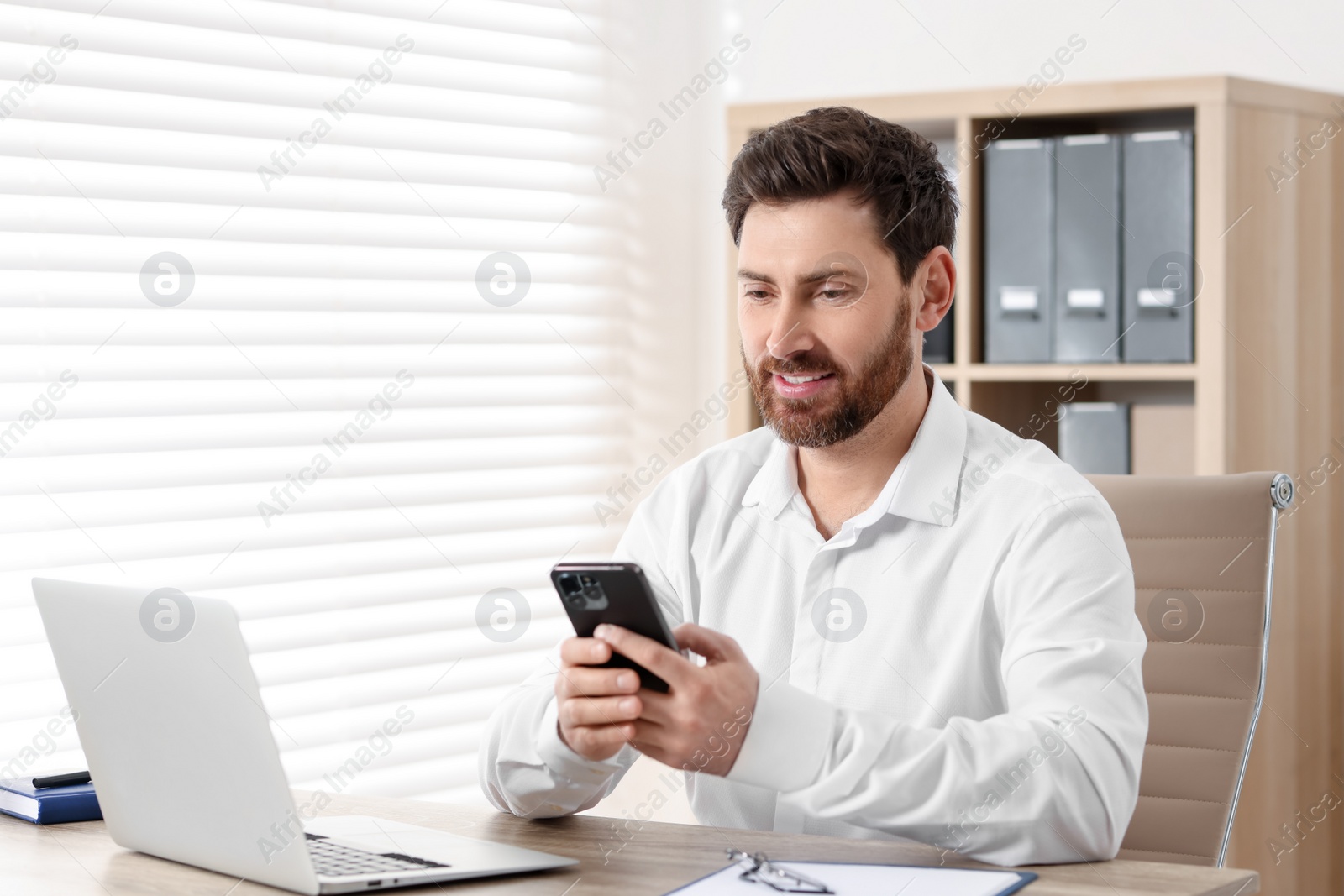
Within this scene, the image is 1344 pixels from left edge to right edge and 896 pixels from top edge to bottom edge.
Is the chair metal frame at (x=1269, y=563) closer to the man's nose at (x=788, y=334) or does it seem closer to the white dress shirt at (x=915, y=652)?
the white dress shirt at (x=915, y=652)

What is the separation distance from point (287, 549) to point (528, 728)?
4.14ft

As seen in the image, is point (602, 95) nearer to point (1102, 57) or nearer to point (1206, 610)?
point (1102, 57)

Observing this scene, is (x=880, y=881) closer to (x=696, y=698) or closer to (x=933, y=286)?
(x=696, y=698)

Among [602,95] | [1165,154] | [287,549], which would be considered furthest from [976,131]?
[287,549]

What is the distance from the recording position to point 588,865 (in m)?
1.19

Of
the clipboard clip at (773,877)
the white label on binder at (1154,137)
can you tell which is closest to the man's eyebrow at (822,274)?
the clipboard clip at (773,877)

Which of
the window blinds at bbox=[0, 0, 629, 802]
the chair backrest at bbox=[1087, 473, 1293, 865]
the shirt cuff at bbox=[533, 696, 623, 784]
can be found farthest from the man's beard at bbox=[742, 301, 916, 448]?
the window blinds at bbox=[0, 0, 629, 802]

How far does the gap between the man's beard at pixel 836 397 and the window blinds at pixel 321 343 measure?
118 cm

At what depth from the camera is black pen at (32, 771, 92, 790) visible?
55.5 inches

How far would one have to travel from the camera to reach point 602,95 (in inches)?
121

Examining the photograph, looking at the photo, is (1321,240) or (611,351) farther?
(611,351)

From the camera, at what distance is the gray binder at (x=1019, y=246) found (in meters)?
2.48

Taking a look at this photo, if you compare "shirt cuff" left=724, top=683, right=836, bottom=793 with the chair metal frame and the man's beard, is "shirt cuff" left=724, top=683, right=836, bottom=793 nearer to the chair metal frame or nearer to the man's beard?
the man's beard

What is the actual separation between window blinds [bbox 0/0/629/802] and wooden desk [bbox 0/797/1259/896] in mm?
1014
